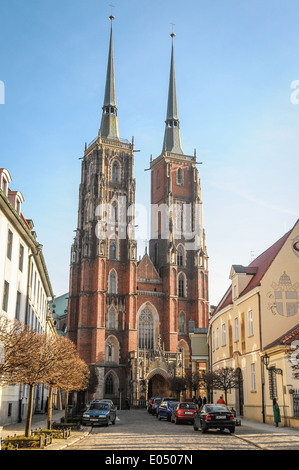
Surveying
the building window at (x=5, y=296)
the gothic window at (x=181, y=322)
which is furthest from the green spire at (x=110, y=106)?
the building window at (x=5, y=296)

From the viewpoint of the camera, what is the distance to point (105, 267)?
7712 centimetres

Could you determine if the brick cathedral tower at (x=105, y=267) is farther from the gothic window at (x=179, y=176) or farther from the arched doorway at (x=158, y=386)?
the gothic window at (x=179, y=176)

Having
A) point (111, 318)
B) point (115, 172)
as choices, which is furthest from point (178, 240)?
point (111, 318)

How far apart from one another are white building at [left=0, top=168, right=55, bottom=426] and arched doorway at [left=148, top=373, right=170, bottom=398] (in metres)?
43.7

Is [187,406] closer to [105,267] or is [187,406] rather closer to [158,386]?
[158,386]

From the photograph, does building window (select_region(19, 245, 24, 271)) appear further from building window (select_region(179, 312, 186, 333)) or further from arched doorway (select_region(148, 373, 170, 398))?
building window (select_region(179, 312, 186, 333))

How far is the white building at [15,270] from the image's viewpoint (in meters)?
24.9

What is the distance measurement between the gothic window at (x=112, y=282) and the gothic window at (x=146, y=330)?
18.1ft

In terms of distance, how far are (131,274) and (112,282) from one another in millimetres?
2995

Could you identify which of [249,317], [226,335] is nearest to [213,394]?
[226,335]

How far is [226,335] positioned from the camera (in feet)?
134

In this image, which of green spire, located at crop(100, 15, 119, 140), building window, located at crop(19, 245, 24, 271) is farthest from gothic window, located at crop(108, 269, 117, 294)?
building window, located at crop(19, 245, 24, 271)

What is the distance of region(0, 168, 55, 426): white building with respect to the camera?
81.7 ft
